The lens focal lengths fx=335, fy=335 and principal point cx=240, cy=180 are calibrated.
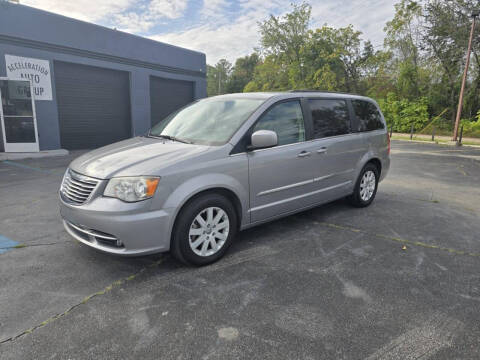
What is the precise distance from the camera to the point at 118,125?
1473 cm

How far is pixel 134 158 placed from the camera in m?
3.29

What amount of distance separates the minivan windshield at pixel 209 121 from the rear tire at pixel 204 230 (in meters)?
0.67

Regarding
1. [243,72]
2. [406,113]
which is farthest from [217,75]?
[406,113]

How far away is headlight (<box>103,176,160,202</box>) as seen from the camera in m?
2.94

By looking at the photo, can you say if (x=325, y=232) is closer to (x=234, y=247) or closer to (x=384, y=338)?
(x=234, y=247)

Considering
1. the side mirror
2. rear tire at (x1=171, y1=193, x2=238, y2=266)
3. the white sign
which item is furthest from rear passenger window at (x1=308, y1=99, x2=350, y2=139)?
the white sign

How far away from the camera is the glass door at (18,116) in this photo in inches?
425

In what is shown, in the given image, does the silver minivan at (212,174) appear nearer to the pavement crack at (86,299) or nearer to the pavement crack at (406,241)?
the pavement crack at (86,299)

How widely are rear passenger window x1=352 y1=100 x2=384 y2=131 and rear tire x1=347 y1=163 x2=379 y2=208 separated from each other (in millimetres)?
630

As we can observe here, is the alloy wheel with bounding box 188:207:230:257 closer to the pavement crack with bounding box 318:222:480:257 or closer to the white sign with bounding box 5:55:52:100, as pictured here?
the pavement crack with bounding box 318:222:480:257

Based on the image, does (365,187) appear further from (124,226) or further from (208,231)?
(124,226)

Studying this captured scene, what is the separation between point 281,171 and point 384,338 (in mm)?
2051

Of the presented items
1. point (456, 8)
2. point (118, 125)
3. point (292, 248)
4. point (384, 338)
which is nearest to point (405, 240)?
point (292, 248)

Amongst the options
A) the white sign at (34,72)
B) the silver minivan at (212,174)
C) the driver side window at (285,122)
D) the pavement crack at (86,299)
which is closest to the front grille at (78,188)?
the silver minivan at (212,174)
